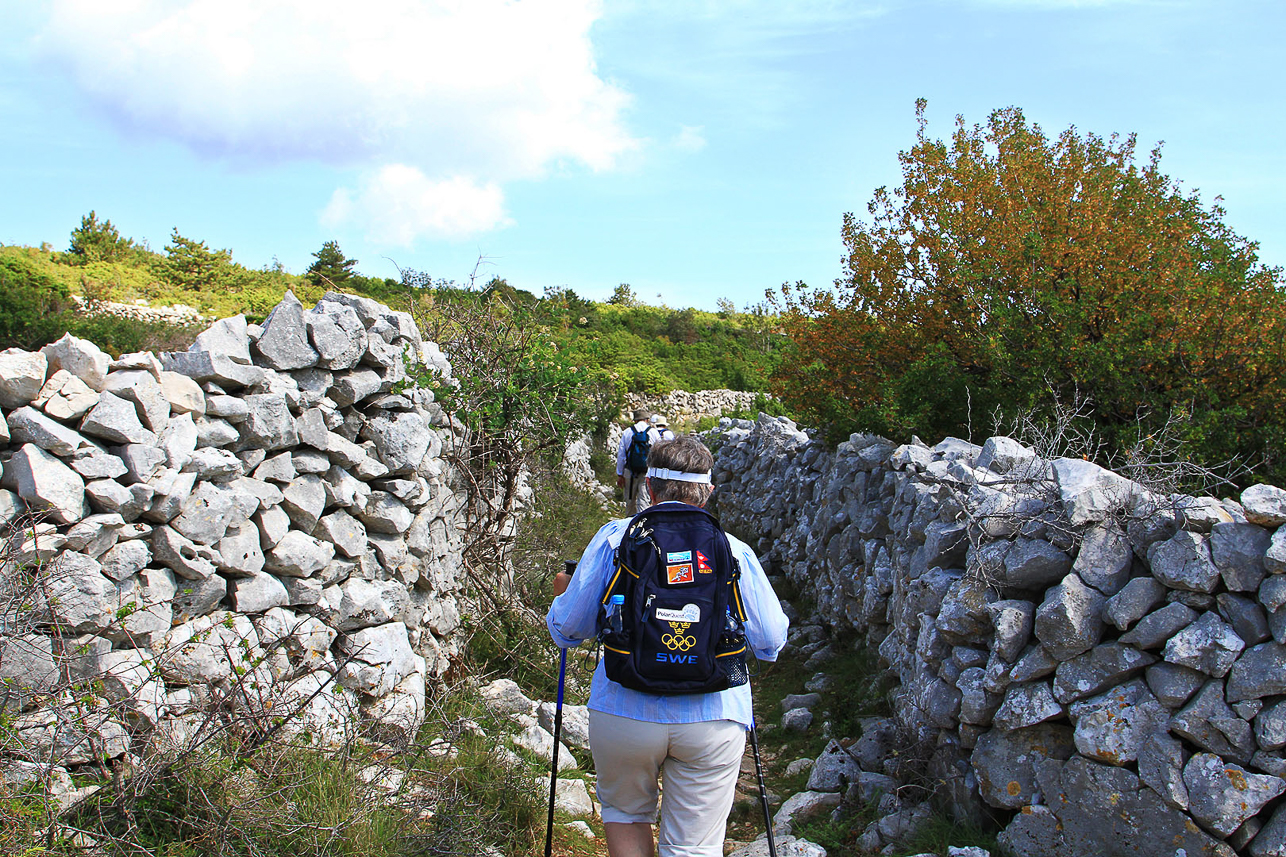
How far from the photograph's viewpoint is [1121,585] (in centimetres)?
411

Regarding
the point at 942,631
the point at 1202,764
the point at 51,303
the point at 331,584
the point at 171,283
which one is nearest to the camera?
the point at 1202,764

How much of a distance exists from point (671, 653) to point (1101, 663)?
96.2 inches

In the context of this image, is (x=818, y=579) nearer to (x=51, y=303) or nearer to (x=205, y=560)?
(x=205, y=560)

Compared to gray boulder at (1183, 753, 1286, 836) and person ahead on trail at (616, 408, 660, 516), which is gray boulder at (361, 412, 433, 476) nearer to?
person ahead on trail at (616, 408, 660, 516)

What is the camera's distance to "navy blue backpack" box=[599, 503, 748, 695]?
9.30ft

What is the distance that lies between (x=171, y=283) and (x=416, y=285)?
13.6 m

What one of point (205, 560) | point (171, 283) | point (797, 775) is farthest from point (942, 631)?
point (171, 283)

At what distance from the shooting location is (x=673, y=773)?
9.81 feet

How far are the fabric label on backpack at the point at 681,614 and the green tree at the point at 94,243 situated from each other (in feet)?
70.8

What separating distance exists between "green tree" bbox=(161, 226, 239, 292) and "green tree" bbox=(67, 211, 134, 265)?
1.17 metres

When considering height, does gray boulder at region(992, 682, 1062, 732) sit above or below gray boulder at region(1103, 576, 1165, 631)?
below

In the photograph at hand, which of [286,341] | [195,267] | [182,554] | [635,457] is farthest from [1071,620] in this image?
[195,267]

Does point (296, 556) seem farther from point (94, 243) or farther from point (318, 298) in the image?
point (94, 243)

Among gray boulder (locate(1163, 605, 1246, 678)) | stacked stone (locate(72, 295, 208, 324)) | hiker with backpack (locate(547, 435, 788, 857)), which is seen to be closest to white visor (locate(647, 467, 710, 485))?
hiker with backpack (locate(547, 435, 788, 857))
